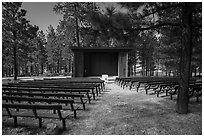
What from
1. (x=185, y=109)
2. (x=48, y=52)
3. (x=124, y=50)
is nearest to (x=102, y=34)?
(x=185, y=109)

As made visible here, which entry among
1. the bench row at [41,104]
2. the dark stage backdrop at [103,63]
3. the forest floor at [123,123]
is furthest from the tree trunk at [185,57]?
the dark stage backdrop at [103,63]

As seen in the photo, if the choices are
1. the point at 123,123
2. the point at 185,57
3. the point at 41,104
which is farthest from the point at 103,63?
the point at 123,123

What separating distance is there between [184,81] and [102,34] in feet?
10.3

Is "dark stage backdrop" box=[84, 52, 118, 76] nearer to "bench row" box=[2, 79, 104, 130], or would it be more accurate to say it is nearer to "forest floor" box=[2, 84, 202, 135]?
"bench row" box=[2, 79, 104, 130]

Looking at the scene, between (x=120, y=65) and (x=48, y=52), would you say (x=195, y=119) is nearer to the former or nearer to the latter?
(x=120, y=65)

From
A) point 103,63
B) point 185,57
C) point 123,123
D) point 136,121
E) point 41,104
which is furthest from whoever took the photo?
point 103,63

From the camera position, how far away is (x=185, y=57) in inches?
238

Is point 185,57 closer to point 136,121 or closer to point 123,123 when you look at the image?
point 136,121

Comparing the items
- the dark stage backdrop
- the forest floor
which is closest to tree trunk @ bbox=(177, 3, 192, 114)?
the forest floor

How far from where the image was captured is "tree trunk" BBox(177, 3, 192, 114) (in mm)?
5902

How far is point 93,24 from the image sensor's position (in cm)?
652

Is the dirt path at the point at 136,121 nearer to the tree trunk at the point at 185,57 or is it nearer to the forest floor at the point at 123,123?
the forest floor at the point at 123,123

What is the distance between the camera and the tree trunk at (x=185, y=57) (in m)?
5.90

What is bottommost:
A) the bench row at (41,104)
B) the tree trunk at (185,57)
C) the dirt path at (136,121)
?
the dirt path at (136,121)
